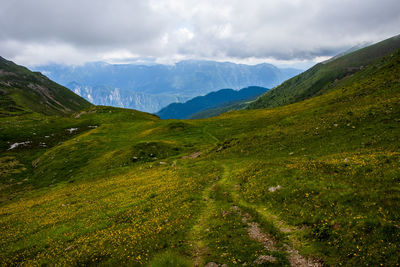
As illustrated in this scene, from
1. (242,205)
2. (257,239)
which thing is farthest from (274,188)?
(257,239)

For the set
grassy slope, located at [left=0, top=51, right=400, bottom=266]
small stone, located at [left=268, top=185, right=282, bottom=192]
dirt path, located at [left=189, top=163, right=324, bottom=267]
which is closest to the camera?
dirt path, located at [left=189, top=163, right=324, bottom=267]

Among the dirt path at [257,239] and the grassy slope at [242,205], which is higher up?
the grassy slope at [242,205]

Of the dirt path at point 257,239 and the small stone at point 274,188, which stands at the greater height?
the small stone at point 274,188

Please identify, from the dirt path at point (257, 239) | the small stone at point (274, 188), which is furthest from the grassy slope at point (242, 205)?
the small stone at point (274, 188)

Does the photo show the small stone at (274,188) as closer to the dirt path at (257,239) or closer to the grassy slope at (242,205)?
the grassy slope at (242,205)

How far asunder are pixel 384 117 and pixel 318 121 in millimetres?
10123

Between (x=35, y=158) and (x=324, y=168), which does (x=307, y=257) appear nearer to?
(x=324, y=168)

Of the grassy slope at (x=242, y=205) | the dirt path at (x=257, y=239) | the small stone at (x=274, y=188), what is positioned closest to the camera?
the dirt path at (x=257, y=239)

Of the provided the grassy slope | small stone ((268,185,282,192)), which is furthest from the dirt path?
small stone ((268,185,282,192))

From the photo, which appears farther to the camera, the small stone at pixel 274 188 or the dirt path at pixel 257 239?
the small stone at pixel 274 188

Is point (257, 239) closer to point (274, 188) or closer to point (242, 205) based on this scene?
point (242, 205)

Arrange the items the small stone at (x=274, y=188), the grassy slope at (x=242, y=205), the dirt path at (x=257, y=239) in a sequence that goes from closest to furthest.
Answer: the dirt path at (x=257, y=239) → the grassy slope at (x=242, y=205) → the small stone at (x=274, y=188)

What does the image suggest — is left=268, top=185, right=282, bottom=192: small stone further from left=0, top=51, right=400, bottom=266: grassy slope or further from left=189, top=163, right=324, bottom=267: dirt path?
left=189, top=163, right=324, bottom=267: dirt path

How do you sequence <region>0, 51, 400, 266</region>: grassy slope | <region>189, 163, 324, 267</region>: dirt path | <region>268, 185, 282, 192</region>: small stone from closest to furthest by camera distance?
<region>189, 163, 324, 267</region>: dirt path, <region>0, 51, 400, 266</region>: grassy slope, <region>268, 185, 282, 192</region>: small stone
